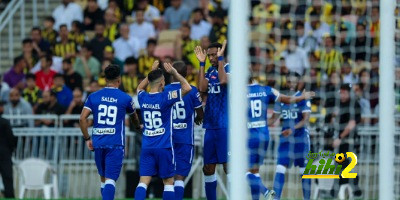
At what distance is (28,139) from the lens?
790 inches

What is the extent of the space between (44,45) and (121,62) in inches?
75.4

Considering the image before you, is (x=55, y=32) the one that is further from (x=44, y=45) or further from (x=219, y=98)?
(x=219, y=98)

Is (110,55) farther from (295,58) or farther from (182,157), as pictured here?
(182,157)

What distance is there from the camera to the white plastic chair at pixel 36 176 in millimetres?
19516

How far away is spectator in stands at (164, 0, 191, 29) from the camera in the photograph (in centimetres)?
2278

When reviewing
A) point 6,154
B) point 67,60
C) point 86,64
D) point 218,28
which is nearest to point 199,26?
point 218,28

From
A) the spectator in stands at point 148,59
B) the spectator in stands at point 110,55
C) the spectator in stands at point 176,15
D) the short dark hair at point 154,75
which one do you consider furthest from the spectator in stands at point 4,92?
the short dark hair at point 154,75

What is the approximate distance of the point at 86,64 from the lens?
2192cm

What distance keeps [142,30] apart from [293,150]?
638cm

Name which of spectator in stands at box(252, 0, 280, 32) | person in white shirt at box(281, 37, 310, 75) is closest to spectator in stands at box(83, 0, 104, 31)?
spectator in stands at box(252, 0, 280, 32)

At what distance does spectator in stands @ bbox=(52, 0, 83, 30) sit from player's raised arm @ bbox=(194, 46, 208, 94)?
917 centimetres

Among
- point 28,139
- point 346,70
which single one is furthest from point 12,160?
point 346,70

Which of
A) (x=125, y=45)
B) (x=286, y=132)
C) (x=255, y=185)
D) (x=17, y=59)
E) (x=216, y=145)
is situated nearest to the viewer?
(x=216, y=145)

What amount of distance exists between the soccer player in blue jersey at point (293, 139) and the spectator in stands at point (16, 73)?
6.86 meters
